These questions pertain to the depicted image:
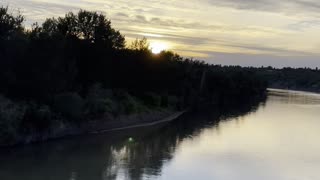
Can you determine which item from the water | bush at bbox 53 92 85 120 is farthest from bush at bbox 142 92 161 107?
bush at bbox 53 92 85 120

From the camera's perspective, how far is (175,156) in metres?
30.8

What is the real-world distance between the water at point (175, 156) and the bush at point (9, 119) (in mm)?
736

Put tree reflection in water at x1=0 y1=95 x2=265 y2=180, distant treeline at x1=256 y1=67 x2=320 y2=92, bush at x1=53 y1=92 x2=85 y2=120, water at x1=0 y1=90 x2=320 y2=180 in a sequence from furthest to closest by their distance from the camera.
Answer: distant treeline at x1=256 y1=67 x2=320 y2=92 → bush at x1=53 y1=92 x2=85 y2=120 → water at x1=0 y1=90 x2=320 y2=180 → tree reflection in water at x1=0 y1=95 x2=265 y2=180

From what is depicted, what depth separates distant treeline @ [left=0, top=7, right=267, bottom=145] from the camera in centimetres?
3369

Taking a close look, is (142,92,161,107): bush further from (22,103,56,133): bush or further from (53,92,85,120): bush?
(22,103,56,133): bush

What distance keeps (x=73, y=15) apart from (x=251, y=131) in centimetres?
1945

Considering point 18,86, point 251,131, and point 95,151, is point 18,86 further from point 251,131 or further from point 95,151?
point 251,131

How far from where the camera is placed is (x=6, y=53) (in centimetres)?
3412

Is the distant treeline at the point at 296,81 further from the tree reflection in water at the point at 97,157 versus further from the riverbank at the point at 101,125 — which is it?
the tree reflection in water at the point at 97,157

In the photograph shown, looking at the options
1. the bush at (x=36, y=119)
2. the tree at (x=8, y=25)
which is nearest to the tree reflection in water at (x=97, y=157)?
the bush at (x=36, y=119)

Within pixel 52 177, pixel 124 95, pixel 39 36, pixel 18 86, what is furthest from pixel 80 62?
pixel 52 177

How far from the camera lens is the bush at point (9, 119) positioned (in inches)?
1127

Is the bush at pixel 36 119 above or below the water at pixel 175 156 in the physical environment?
above

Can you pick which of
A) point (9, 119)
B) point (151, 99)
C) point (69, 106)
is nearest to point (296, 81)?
point (151, 99)
